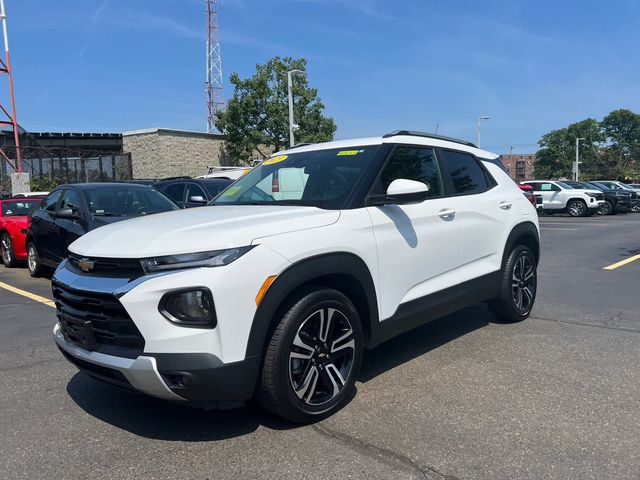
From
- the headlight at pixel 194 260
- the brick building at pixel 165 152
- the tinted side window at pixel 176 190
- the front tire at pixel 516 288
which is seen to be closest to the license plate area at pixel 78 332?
the headlight at pixel 194 260

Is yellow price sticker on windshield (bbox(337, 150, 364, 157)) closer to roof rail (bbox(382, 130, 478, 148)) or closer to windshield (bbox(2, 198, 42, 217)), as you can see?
roof rail (bbox(382, 130, 478, 148))

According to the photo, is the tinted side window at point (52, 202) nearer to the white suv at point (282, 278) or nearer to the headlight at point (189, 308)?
the white suv at point (282, 278)

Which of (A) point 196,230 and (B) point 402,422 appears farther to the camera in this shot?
(B) point 402,422

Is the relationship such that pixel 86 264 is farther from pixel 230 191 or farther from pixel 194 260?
pixel 230 191

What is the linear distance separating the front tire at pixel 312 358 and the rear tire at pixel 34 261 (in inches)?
288

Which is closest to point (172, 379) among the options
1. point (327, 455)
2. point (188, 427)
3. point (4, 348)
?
point (188, 427)

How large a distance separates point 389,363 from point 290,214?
1740mm

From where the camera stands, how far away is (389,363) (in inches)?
179

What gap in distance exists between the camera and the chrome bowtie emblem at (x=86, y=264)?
10.8ft

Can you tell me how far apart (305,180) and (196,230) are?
128cm

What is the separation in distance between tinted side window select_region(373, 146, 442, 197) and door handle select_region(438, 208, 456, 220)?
15 centimetres

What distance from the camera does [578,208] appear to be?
24594 mm

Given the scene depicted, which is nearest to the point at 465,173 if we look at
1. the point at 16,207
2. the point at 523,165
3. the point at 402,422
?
the point at 402,422

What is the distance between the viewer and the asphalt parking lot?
2.94m
